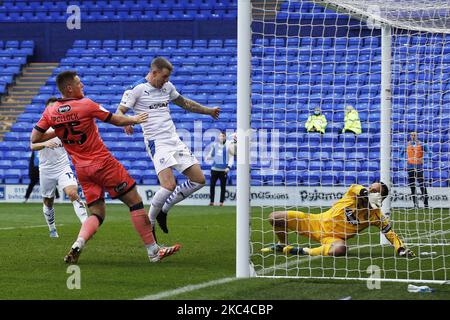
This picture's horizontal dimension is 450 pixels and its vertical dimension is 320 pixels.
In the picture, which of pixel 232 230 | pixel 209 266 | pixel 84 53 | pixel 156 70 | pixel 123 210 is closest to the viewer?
pixel 209 266

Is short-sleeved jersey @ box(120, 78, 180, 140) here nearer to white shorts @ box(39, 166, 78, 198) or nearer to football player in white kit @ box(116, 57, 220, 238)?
football player in white kit @ box(116, 57, 220, 238)

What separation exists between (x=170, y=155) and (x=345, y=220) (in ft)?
7.07

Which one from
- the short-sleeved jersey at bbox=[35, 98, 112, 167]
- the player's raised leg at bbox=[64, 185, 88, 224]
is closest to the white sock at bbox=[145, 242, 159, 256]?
the short-sleeved jersey at bbox=[35, 98, 112, 167]

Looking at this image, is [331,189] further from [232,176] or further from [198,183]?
[198,183]

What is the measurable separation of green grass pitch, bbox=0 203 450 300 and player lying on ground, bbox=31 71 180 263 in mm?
380

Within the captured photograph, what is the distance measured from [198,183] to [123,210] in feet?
35.4

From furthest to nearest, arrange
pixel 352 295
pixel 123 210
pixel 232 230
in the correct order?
pixel 123 210
pixel 232 230
pixel 352 295

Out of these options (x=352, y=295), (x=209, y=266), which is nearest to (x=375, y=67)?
(x=209, y=266)

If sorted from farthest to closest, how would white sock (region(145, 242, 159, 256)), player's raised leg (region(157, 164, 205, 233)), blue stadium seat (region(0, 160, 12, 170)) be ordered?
blue stadium seat (region(0, 160, 12, 170))
player's raised leg (region(157, 164, 205, 233))
white sock (region(145, 242, 159, 256))

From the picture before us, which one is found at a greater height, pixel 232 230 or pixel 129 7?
pixel 129 7

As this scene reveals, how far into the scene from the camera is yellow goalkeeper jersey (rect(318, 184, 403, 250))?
9.97 metres

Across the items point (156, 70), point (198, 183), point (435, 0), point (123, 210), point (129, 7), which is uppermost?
point (129, 7)

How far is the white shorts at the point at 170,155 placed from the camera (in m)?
10.4

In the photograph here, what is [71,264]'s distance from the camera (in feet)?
30.2
